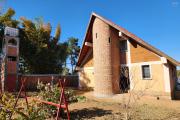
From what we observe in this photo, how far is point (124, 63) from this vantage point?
63.1 ft

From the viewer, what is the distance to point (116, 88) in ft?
60.2

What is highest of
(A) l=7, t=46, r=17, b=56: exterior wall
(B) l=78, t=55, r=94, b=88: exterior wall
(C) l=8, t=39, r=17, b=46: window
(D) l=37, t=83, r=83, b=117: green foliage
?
(C) l=8, t=39, r=17, b=46: window

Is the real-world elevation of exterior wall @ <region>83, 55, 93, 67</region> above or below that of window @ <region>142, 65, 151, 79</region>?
above

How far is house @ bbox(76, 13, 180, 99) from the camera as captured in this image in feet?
54.6

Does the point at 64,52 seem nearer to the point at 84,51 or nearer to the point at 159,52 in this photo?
the point at 84,51

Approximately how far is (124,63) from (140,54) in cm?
203

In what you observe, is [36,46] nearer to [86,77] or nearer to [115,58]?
[86,77]

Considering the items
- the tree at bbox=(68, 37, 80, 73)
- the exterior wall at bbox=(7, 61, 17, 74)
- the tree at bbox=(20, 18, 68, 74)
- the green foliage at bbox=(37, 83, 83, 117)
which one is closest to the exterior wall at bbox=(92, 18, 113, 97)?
the green foliage at bbox=(37, 83, 83, 117)

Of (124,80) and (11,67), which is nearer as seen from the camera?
(124,80)

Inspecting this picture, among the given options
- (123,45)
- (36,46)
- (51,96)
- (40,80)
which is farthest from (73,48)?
(51,96)

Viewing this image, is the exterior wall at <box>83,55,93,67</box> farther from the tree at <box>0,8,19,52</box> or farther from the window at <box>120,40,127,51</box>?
the tree at <box>0,8,19,52</box>

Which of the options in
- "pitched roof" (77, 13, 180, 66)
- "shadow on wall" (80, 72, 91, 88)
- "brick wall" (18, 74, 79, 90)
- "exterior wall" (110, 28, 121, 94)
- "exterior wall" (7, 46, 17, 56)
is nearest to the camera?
"pitched roof" (77, 13, 180, 66)

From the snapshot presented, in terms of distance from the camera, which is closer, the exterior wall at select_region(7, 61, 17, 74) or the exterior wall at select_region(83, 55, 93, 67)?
the exterior wall at select_region(7, 61, 17, 74)

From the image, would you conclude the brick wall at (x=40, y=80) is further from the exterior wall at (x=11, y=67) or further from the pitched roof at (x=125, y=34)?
the pitched roof at (x=125, y=34)
